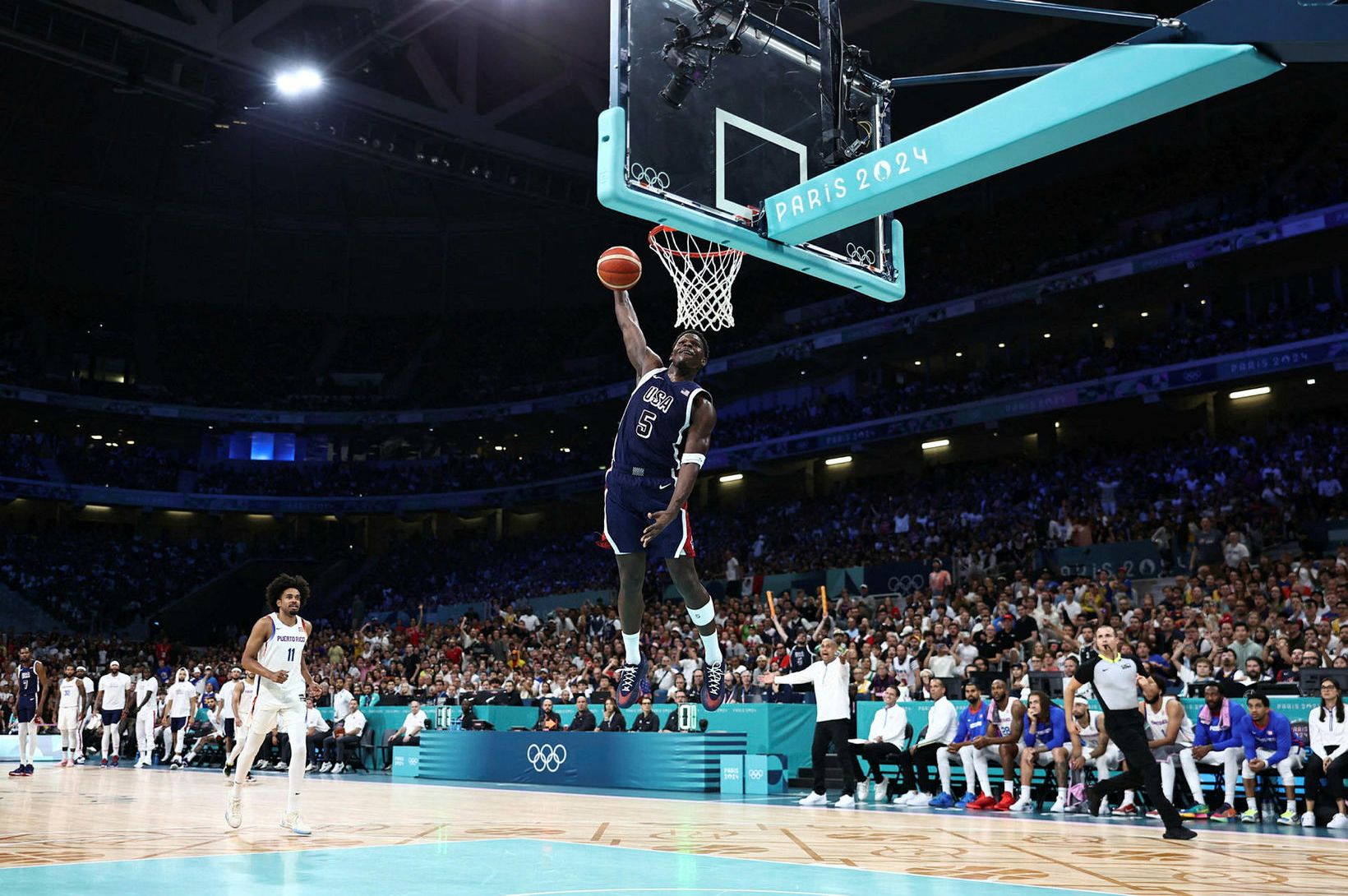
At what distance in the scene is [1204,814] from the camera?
40.7ft

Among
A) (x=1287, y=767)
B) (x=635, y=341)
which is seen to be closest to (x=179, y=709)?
(x=1287, y=767)

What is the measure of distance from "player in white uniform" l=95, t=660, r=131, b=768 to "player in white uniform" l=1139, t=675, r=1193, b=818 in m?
19.2

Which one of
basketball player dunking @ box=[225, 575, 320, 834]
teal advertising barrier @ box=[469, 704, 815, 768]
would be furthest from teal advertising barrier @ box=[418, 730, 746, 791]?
basketball player dunking @ box=[225, 575, 320, 834]

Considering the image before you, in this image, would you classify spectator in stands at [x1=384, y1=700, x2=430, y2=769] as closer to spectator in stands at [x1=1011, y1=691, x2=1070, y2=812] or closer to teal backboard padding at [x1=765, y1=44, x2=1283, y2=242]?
spectator in stands at [x1=1011, y1=691, x2=1070, y2=812]

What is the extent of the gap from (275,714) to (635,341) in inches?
219

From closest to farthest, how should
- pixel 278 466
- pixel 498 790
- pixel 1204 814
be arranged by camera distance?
pixel 1204 814 < pixel 498 790 < pixel 278 466

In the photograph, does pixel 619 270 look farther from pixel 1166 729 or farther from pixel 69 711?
pixel 69 711

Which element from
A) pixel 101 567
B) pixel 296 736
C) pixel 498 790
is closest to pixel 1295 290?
pixel 498 790

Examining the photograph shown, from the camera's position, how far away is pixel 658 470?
6.79 meters

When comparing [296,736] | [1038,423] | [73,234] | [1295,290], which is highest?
[73,234]

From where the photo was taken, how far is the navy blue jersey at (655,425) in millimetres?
6625

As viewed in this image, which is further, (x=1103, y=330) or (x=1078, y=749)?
(x=1103, y=330)

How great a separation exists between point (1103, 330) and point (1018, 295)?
4.40 m

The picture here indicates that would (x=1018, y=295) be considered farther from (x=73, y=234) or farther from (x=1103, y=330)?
(x=73, y=234)
